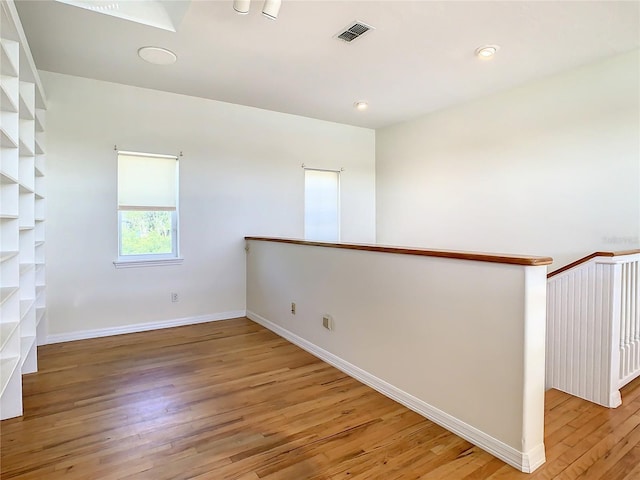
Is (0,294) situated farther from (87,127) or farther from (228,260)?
(228,260)

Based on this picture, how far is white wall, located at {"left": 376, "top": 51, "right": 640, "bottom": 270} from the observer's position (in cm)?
325

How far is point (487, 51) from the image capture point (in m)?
3.12

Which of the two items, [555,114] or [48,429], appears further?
[555,114]

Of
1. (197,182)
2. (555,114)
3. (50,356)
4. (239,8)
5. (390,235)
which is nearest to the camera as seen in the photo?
(239,8)

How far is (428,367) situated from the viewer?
2.26 m

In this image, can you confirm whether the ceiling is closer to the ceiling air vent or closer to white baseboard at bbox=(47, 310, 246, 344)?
the ceiling air vent

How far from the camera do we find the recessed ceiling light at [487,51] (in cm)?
306

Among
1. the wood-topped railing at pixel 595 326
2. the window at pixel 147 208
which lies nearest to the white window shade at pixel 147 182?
the window at pixel 147 208

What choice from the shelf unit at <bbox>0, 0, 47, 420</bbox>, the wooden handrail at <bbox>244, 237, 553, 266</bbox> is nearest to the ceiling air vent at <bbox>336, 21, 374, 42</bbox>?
the wooden handrail at <bbox>244, 237, 553, 266</bbox>

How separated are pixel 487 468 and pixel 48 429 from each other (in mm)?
2472

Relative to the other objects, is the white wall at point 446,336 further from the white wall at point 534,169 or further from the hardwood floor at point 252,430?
the white wall at point 534,169

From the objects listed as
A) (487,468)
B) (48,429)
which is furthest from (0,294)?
(487,468)

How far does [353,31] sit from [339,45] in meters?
0.25

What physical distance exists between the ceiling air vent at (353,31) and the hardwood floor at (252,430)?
8.91ft
